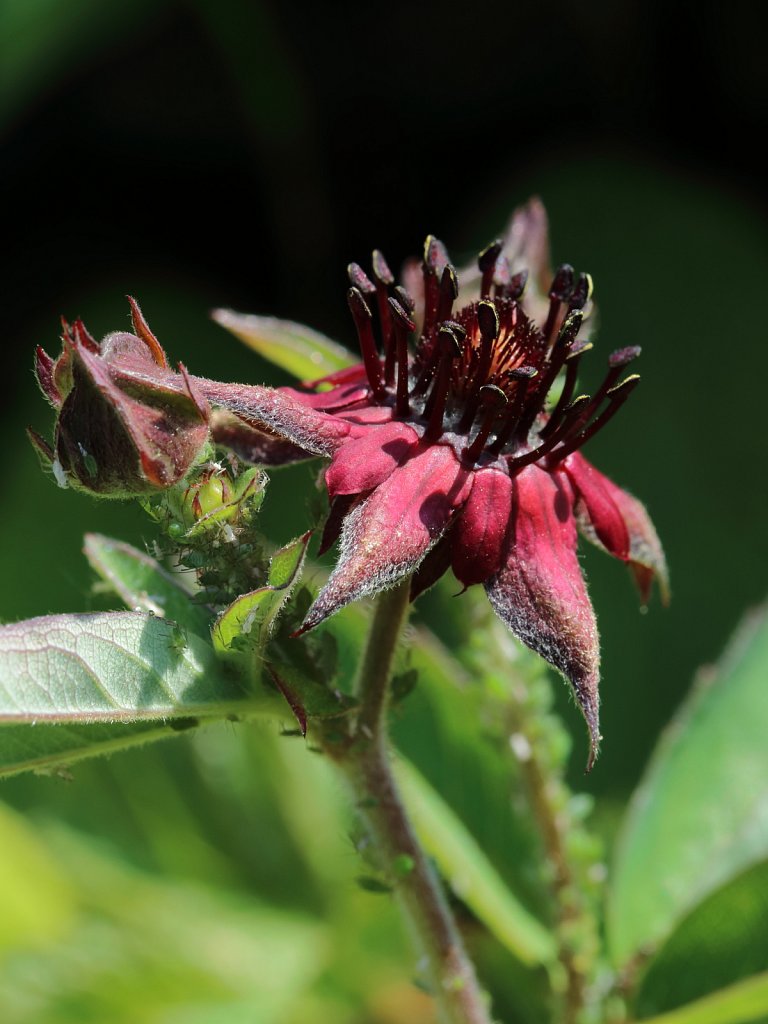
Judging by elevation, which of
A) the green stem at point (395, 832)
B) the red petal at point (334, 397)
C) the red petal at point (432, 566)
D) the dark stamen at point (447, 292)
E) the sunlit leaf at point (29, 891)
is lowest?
the sunlit leaf at point (29, 891)

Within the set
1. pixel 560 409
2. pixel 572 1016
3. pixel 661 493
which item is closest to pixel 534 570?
pixel 560 409

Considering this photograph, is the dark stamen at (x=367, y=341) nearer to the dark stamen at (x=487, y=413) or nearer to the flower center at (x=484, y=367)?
the flower center at (x=484, y=367)

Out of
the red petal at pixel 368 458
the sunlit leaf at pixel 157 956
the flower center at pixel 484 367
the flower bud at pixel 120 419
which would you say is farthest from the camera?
the sunlit leaf at pixel 157 956

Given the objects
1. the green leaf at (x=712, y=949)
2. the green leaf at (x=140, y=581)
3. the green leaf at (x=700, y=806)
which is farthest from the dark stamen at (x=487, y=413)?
the green leaf at (x=700, y=806)

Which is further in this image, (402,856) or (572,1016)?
(572,1016)

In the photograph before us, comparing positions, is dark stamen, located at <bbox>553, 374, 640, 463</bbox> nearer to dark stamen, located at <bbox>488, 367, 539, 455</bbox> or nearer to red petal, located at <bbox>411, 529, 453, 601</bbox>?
dark stamen, located at <bbox>488, 367, 539, 455</bbox>

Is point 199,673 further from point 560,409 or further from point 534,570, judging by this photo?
point 560,409

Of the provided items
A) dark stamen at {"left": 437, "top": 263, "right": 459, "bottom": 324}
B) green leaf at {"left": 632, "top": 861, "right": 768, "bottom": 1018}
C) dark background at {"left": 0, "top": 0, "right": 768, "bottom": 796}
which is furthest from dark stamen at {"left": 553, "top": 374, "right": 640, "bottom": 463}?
dark background at {"left": 0, "top": 0, "right": 768, "bottom": 796}

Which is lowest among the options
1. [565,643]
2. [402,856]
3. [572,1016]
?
[572,1016]
